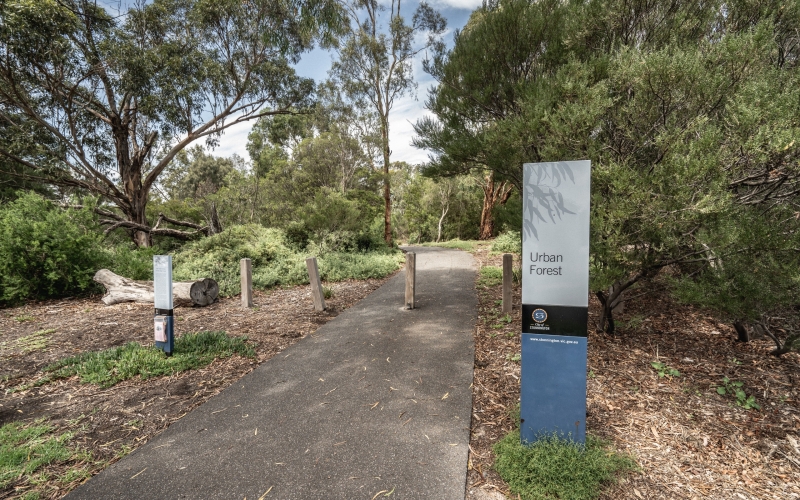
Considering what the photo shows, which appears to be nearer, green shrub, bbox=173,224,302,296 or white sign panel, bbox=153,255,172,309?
white sign panel, bbox=153,255,172,309

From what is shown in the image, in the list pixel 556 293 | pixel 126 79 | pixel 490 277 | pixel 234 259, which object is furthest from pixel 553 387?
pixel 126 79

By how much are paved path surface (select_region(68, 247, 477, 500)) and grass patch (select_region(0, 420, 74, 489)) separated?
1.56 feet

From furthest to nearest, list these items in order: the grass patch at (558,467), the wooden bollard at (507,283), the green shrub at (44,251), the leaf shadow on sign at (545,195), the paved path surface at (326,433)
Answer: the green shrub at (44,251), the wooden bollard at (507,283), the leaf shadow on sign at (545,195), the paved path surface at (326,433), the grass patch at (558,467)

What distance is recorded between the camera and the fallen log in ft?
23.6

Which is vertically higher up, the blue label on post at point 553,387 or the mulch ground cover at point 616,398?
the blue label on post at point 553,387

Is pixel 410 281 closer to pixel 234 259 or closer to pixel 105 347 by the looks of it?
pixel 105 347

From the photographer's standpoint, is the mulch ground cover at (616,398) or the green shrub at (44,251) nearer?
the mulch ground cover at (616,398)

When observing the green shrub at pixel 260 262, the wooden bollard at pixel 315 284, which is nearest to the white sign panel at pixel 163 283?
the wooden bollard at pixel 315 284

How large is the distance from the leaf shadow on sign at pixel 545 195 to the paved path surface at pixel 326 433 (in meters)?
1.81

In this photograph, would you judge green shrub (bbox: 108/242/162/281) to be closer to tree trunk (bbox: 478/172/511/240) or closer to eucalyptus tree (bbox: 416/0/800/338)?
eucalyptus tree (bbox: 416/0/800/338)

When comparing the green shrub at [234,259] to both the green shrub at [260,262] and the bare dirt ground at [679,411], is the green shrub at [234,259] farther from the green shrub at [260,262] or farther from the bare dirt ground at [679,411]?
the bare dirt ground at [679,411]

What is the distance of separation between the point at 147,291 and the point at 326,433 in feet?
23.0

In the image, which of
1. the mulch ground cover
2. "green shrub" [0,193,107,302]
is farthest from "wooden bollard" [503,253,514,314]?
"green shrub" [0,193,107,302]

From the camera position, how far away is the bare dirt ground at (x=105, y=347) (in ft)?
9.61
